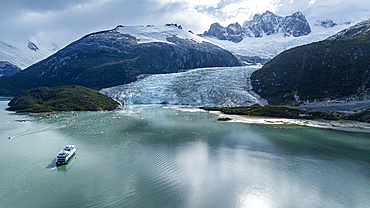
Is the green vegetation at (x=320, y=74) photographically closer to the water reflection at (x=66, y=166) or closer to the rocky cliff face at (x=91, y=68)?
the water reflection at (x=66, y=166)

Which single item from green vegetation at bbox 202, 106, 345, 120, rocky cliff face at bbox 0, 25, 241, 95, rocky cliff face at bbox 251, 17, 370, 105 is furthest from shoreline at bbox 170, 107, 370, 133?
rocky cliff face at bbox 0, 25, 241, 95

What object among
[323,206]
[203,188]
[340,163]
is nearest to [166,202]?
[203,188]

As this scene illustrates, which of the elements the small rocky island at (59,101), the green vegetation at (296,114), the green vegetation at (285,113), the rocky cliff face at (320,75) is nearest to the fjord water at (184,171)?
the green vegetation at (296,114)

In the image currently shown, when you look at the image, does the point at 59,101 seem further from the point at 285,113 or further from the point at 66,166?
the point at 285,113

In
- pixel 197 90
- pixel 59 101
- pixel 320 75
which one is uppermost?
pixel 320 75

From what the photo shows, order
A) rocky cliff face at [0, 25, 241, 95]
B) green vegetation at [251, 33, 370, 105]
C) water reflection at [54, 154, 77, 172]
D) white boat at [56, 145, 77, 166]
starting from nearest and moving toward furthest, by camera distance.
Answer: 1. water reflection at [54, 154, 77, 172]
2. white boat at [56, 145, 77, 166]
3. green vegetation at [251, 33, 370, 105]
4. rocky cliff face at [0, 25, 241, 95]

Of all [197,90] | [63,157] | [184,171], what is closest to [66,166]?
[63,157]

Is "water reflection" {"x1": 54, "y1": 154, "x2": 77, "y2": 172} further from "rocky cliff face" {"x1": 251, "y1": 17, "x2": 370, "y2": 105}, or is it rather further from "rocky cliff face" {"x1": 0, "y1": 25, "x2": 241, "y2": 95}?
"rocky cliff face" {"x1": 0, "y1": 25, "x2": 241, "y2": 95}
